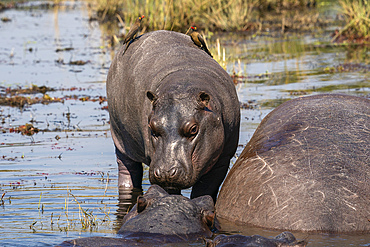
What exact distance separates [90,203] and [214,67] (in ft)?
6.28

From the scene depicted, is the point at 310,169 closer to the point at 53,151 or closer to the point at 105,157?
the point at 105,157

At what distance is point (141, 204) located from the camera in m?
5.30

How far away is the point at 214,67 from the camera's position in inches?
266

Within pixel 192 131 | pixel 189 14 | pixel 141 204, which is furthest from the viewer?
pixel 189 14

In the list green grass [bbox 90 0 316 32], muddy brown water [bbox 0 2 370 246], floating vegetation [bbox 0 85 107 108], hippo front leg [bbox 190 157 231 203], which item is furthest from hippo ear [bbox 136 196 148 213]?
green grass [bbox 90 0 316 32]

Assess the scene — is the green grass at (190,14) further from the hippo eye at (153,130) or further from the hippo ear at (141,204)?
the hippo ear at (141,204)

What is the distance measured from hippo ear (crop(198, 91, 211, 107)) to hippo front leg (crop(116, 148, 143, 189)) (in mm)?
2374

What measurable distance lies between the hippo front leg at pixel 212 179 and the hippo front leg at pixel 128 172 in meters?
1.30

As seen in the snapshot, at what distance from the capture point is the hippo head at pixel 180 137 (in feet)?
Answer: 17.8

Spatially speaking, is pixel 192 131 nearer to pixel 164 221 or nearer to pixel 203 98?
pixel 203 98

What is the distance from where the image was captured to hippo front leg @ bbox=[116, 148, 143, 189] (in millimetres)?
7812

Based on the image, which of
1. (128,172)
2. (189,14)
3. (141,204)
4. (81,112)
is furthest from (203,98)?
(189,14)

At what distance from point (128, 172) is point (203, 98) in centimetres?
250

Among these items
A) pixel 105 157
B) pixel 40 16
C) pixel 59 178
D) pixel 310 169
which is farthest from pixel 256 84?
pixel 40 16
